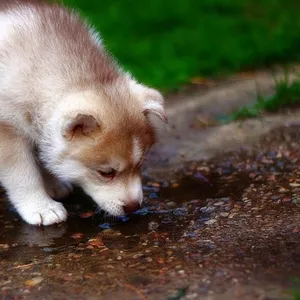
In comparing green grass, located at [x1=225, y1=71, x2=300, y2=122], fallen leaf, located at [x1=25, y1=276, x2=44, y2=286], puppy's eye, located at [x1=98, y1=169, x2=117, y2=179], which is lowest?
fallen leaf, located at [x1=25, y1=276, x2=44, y2=286]

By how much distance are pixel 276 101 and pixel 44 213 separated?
2.60 m

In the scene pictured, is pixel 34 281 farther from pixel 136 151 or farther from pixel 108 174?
pixel 136 151

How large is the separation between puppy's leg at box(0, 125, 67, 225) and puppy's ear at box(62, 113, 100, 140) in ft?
1.42

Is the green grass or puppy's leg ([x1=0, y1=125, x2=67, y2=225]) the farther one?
the green grass

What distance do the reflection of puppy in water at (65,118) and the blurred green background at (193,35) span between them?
7.95ft

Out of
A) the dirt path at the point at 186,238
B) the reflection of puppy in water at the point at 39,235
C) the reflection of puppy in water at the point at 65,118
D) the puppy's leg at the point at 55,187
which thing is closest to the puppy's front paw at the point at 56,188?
the puppy's leg at the point at 55,187

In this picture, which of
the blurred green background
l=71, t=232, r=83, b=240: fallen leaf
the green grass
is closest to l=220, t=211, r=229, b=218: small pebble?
l=71, t=232, r=83, b=240: fallen leaf

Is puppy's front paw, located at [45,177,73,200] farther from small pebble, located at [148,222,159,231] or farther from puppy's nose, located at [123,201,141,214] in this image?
small pebble, located at [148,222,159,231]

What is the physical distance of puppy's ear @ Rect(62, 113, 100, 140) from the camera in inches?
165

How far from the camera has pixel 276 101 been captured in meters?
6.25

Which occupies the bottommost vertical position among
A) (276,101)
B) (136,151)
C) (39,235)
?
(39,235)

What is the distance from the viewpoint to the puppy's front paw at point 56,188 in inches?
202

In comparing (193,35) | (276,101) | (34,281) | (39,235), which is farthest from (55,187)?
(193,35)

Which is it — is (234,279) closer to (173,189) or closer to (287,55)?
(173,189)
